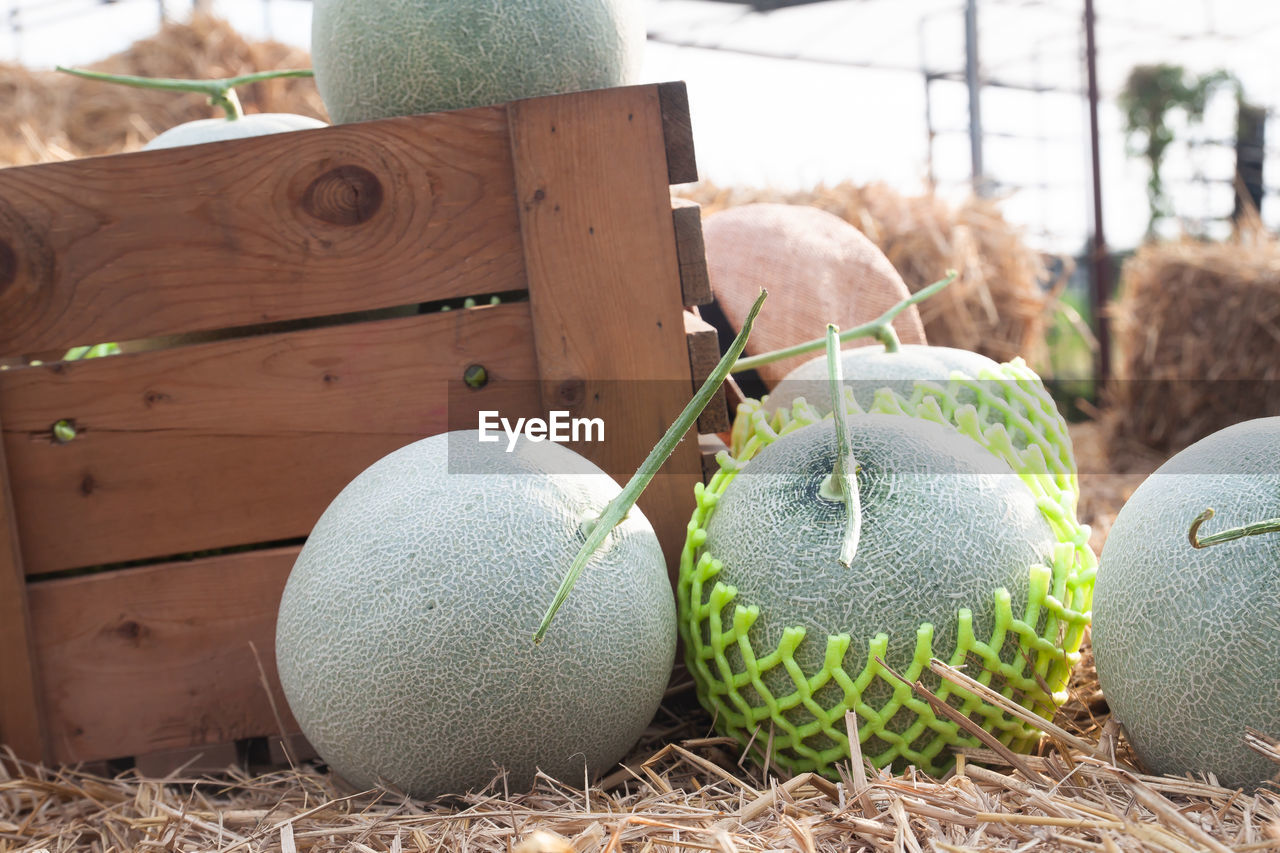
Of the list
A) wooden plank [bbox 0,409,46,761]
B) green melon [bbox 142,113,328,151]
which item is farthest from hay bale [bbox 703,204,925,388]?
wooden plank [bbox 0,409,46,761]

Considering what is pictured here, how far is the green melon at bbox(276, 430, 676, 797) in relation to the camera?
1264 mm

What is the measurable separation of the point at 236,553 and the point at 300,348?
39 cm

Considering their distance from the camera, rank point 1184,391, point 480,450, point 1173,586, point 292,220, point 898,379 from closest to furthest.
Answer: point 1173,586, point 480,450, point 292,220, point 898,379, point 1184,391

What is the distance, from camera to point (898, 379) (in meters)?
1.89

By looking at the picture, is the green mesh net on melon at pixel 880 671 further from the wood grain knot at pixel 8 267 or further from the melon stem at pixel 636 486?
the wood grain knot at pixel 8 267

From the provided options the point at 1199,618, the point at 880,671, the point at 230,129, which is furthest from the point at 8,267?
the point at 1199,618

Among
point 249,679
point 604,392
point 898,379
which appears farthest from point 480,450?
point 898,379

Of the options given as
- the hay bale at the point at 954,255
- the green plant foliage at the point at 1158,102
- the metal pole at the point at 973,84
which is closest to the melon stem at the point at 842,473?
the hay bale at the point at 954,255

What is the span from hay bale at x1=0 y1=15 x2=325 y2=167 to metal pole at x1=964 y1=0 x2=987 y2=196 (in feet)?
16.5

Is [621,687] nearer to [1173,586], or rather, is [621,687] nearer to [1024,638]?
[1024,638]

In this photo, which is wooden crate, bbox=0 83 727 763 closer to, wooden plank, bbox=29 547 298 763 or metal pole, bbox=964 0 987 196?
wooden plank, bbox=29 547 298 763

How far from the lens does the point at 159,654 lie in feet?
5.71

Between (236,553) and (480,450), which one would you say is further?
(236,553)

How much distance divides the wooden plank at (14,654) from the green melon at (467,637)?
2.00 ft
